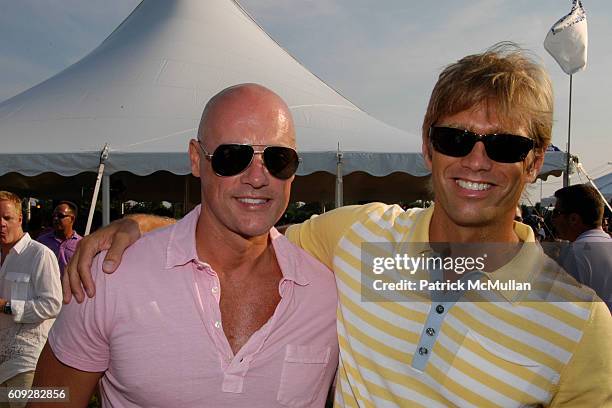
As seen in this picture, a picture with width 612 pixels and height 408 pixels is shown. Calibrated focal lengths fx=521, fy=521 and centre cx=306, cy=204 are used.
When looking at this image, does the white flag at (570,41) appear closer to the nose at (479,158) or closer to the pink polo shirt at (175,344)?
the nose at (479,158)

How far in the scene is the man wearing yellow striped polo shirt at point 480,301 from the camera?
4.20 ft

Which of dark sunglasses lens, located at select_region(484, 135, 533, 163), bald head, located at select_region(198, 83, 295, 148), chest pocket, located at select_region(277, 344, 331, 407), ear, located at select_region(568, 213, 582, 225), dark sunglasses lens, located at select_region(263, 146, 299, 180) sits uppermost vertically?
bald head, located at select_region(198, 83, 295, 148)

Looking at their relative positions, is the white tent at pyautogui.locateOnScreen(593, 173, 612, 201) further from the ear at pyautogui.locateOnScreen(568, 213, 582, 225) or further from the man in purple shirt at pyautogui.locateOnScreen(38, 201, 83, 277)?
the man in purple shirt at pyautogui.locateOnScreen(38, 201, 83, 277)

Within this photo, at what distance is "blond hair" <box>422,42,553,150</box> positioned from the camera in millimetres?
1456

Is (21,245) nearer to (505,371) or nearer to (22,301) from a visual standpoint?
(22,301)

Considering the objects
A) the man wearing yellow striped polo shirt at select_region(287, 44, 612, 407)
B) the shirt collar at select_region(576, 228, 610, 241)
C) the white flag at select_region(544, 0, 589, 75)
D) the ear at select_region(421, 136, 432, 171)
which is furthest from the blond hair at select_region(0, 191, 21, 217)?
the white flag at select_region(544, 0, 589, 75)

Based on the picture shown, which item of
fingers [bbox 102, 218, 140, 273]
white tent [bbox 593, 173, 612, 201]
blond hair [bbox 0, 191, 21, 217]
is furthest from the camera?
white tent [bbox 593, 173, 612, 201]

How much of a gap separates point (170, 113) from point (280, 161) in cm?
590

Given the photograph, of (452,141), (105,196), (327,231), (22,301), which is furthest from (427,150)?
(105,196)

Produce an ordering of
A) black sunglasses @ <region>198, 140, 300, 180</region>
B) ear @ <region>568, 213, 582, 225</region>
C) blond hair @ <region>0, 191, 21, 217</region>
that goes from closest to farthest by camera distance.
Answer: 1. black sunglasses @ <region>198, 140, 300, 180</region>
2. blond hair @ <region>0, 191, 21, 217</region>
3. ear @ <region>568, 213, 582, 225</region>

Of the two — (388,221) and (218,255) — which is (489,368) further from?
(218,255)

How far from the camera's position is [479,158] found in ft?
4.72

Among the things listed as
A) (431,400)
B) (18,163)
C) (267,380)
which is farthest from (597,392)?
(18,163)

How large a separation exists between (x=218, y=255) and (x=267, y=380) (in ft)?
1.37
